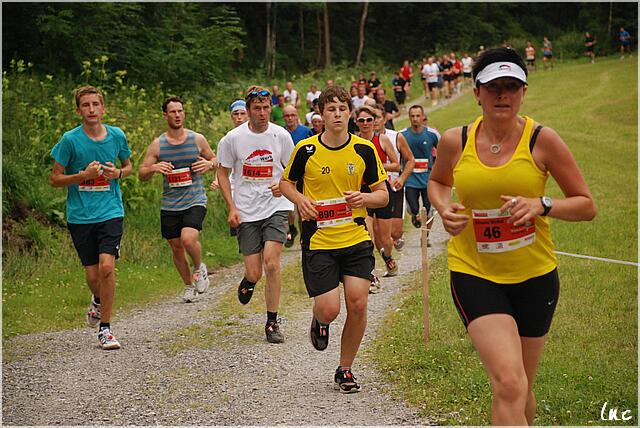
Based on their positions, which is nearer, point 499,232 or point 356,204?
point 499,232

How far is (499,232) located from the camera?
4.89 m

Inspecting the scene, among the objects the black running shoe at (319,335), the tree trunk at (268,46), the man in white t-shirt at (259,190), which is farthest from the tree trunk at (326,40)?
the black running shoe at (319,335)

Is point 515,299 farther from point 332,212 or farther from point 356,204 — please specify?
point 332,212

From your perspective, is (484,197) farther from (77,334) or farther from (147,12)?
(147,12)

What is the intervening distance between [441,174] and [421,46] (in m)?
68.1

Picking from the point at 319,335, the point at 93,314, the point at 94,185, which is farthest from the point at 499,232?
the point at 93,314

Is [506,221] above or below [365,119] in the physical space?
above

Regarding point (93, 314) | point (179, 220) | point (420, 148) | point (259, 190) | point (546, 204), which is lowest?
point (93, 314)

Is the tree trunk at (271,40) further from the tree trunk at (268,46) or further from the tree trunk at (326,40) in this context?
the tree trunk at (326,40)

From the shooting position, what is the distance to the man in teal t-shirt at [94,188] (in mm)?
8805

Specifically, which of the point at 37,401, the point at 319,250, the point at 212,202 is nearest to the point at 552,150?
the point at 319,250

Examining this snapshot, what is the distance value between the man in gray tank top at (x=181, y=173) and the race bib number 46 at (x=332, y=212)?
11.2 ft

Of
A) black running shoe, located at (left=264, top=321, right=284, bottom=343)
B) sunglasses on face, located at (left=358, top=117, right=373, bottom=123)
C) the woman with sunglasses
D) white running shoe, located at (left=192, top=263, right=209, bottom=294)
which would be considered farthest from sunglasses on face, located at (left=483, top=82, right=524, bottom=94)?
white running shoe, located at (left=192, top=263, right=209, bottom=294)

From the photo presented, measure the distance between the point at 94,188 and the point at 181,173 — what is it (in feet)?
5.79
